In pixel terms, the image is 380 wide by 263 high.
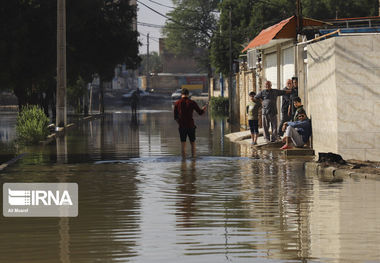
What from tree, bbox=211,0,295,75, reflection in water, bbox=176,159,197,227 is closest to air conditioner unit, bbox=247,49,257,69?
reflection in water, bbox=176,159,197,227

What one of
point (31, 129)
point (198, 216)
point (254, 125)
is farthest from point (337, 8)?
point (198, 216)

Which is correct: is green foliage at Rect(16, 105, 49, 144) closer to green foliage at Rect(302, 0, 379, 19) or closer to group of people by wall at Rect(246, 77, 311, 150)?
group of people by wall at Rect(246, 77, 311, 150)

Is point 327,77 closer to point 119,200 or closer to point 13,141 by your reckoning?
point 119,200

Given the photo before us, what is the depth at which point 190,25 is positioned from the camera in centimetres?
13475

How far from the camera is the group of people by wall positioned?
25594 mm

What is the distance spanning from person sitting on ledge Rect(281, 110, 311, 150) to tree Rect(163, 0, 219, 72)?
10466cm

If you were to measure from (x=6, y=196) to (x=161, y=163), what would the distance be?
780cm

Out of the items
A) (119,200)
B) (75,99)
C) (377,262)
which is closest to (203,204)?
(119,200)

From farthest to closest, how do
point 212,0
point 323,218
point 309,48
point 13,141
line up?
point 212,0
point 13,141
point 309,48
point 323,218

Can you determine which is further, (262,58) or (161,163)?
(262,58)

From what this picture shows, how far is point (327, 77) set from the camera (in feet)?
78.3

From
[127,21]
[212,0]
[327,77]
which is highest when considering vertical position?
[212,0]

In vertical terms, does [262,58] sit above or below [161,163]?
above

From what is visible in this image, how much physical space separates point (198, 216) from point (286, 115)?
16263mm
